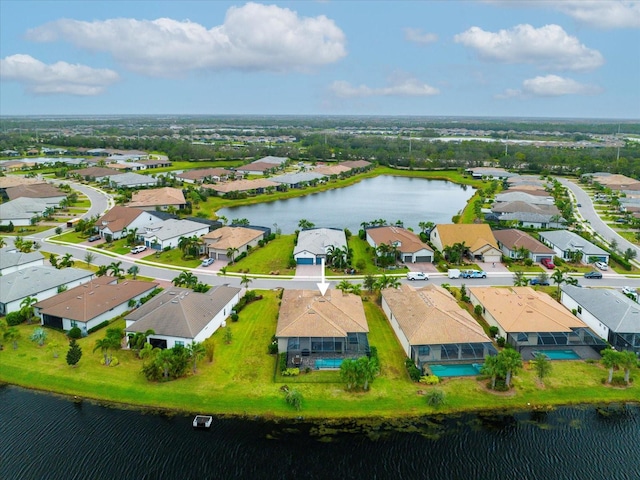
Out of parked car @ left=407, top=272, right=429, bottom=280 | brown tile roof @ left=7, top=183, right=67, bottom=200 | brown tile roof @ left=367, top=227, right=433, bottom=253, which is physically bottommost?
parked car @ left=407, top=272, right=429, bottom=280

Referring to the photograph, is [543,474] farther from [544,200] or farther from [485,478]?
[544,200]

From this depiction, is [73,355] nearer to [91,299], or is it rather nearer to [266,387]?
[91,299]

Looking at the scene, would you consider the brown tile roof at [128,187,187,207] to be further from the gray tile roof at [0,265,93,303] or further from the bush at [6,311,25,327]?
the bush at [6,311,25,327]

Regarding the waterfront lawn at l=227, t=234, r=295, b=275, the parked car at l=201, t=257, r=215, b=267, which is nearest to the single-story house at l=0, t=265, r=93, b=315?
the parked car at l=201, t=257, r=215, b=267

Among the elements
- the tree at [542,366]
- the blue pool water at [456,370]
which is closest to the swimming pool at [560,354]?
the tree at [542,366]

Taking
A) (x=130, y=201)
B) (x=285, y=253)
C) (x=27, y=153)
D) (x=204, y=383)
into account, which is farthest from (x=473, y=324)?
(x=27, y=153)

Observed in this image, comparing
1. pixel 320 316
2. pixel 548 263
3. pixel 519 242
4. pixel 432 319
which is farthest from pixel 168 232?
pixel 548 263
